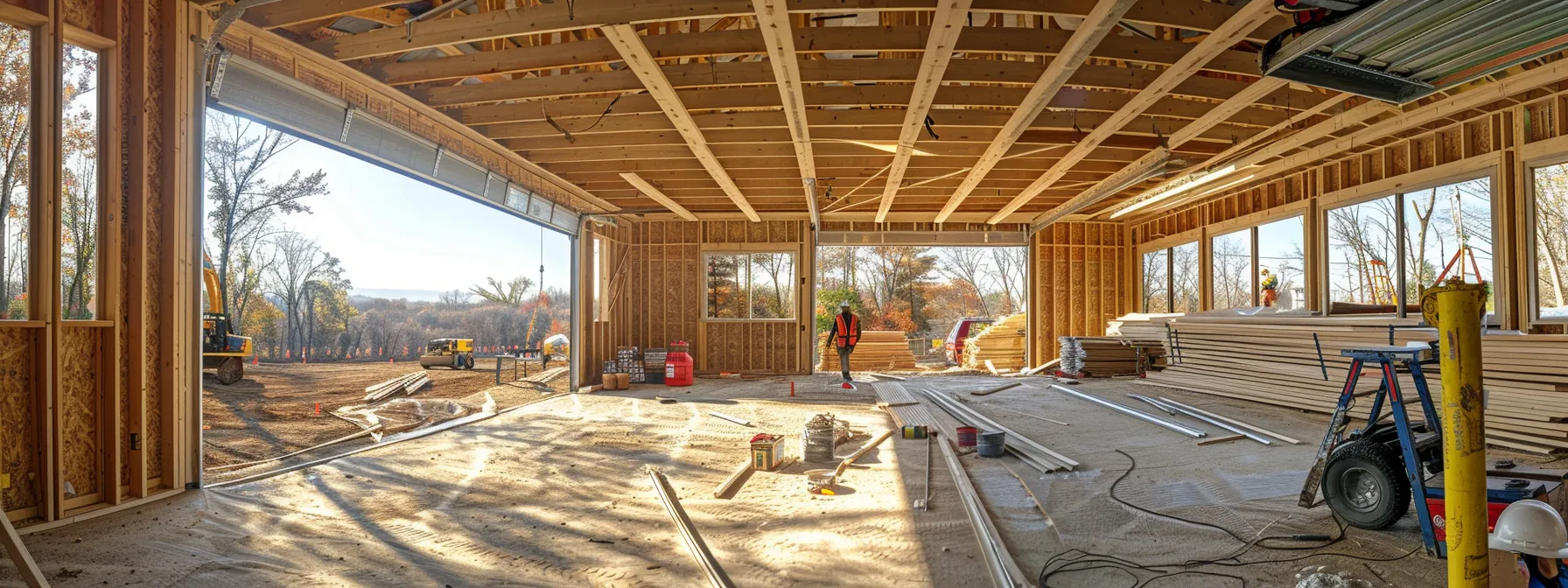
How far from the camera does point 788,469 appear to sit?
23.5 ft

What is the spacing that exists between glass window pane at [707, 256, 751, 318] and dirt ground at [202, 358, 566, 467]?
14.1 feet

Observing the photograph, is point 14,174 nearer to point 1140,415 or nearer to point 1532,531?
point 1532,531

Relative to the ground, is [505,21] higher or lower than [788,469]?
higher

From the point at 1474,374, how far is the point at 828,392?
39.1 feet

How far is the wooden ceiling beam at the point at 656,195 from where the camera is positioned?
1285 centimetres

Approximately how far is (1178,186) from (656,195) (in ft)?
30.5

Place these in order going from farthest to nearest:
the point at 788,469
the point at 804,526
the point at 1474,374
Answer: the point at 788,469
the point at 804,526
the point at 1474,374

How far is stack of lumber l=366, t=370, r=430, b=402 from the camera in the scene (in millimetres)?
16350

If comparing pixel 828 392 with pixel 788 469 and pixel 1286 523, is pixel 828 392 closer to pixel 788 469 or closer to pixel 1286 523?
pixel 788 469

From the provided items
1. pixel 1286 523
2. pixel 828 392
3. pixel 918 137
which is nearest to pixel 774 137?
pixel 918 137

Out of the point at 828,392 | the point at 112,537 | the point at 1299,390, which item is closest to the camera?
the point at 112,537

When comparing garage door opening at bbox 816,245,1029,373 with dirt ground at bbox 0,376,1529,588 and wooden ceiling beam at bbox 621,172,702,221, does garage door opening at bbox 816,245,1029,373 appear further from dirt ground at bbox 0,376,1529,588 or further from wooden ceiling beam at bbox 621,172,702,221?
dirt ground at bbox 0,376,1529,588

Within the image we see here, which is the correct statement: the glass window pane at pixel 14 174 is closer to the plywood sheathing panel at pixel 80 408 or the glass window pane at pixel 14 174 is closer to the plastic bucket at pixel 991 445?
the plywood sheathing panel at pixel 80 408

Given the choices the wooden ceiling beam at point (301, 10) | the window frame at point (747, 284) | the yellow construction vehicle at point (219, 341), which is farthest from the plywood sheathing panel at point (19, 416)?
the window frame at point (747, 284)
